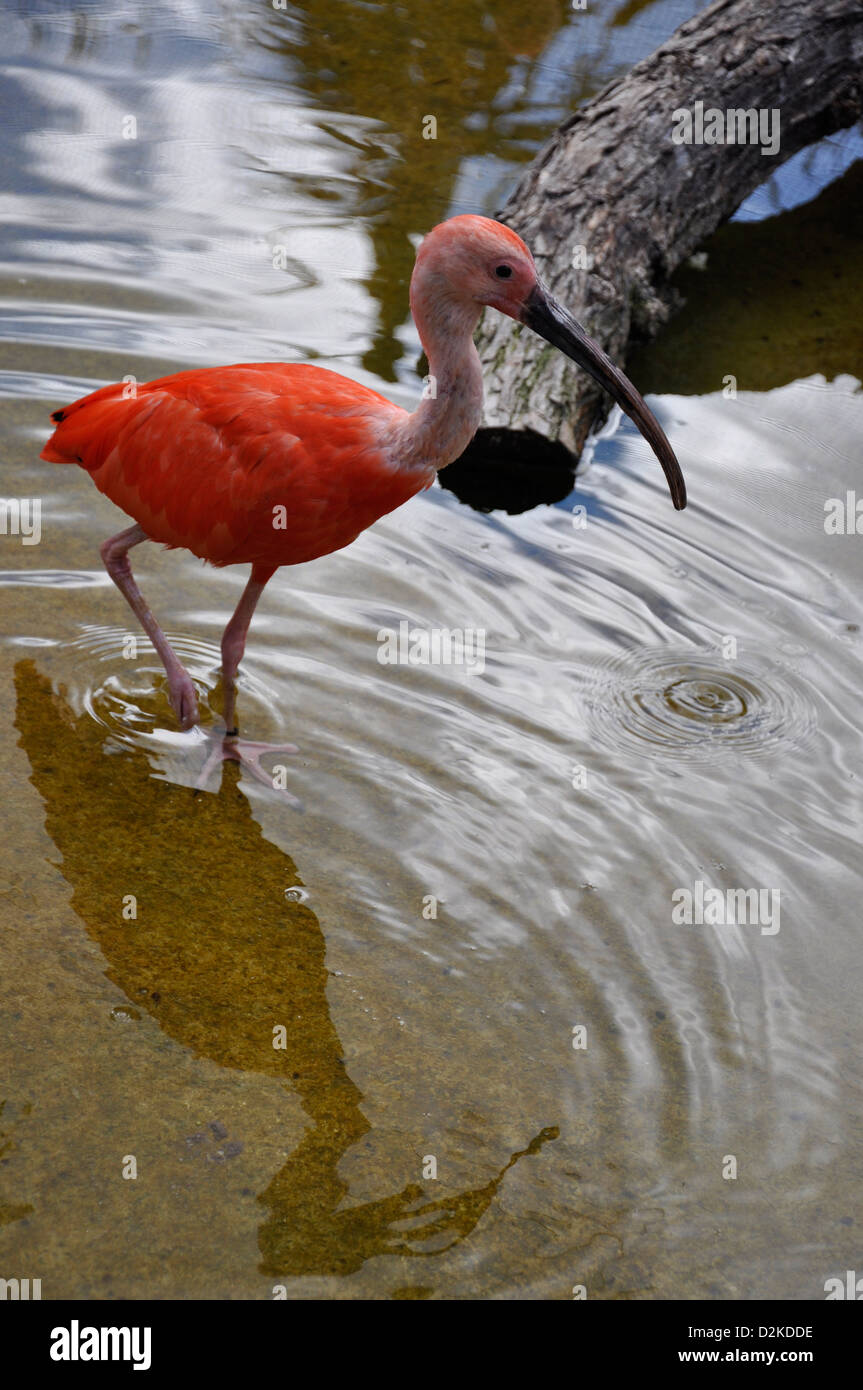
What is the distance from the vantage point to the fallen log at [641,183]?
5.31 metres

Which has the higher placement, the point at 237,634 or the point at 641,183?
the point at 641,183

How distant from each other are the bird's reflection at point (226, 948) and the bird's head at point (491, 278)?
1.55 m

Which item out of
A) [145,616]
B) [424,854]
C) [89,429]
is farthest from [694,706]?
[89,429]

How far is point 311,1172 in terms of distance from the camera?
2912 mm

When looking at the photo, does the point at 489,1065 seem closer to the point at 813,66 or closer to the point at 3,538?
the point at 3,538

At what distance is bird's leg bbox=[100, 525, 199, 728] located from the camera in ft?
13.1

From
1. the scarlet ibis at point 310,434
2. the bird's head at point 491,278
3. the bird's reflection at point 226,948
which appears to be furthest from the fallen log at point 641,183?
the bird's reflection at point 226,948

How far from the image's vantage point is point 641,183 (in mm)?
6227

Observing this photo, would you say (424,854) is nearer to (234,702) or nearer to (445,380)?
(234,702)

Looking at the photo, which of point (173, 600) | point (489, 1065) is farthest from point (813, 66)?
point (489, 1065)

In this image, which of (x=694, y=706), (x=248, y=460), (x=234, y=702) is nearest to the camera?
(x=248, y=460)

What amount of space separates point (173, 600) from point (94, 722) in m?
0.68

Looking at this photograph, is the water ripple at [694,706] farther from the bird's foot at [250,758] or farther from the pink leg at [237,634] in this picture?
the pink leg at [237,634]

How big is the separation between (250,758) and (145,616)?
1.71 feet
